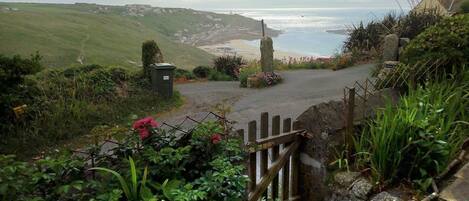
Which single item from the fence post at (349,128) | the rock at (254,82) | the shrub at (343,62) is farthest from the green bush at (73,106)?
the shrub at (343,62)

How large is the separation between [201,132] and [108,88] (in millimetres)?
7555

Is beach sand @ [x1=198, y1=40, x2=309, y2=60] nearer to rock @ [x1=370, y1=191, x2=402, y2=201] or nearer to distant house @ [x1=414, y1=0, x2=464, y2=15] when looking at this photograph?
distant house @ [x1=414, y1=0, x2=464, y2=15]

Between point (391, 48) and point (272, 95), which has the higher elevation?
point (391, 48)

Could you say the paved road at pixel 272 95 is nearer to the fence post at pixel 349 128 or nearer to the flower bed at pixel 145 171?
the fence post at pixel 349 128

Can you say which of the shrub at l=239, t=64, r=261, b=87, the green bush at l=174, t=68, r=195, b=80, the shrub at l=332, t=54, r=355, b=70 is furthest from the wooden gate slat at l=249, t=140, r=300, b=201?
the green bush at l=174, t=68, r=195, b=80

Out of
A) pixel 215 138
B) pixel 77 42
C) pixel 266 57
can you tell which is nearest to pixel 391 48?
pixel 266 57

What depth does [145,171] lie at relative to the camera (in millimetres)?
2611

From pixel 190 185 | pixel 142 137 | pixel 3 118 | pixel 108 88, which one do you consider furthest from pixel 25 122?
pixel 190 185

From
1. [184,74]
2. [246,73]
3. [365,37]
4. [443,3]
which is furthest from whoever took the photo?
[443,3]

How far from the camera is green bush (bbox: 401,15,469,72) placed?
17.3 feet

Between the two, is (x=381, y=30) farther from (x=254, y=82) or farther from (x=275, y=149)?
(x=275, y=149)

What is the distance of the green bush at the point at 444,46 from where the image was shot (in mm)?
5270

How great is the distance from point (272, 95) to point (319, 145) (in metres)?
7.27

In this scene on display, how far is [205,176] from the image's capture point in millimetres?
2723
